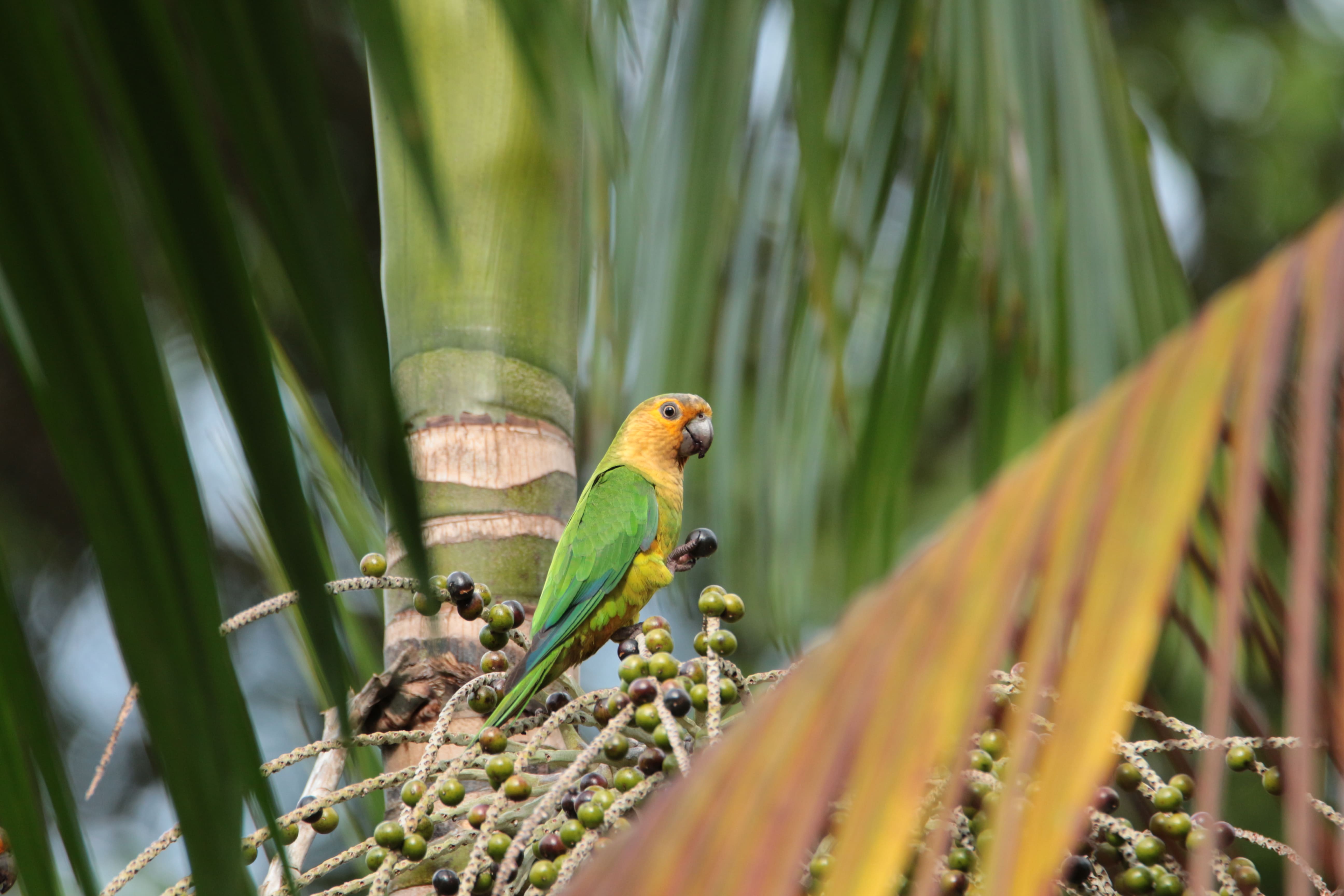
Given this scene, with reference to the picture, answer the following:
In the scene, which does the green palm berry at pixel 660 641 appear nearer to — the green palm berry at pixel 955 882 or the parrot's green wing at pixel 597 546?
the green palm berry at pixel 955 882

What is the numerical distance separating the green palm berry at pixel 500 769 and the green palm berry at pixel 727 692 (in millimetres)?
174

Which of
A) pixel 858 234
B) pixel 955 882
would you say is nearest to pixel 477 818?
pixel 955 882

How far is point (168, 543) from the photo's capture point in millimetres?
406

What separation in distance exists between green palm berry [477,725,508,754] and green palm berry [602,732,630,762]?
11cm

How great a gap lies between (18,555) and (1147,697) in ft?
11.3

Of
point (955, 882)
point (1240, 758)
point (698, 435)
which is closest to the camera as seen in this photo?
point (955, 882)

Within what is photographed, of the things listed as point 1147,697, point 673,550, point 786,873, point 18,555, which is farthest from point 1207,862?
point 18,555

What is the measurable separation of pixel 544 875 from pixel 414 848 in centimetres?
11

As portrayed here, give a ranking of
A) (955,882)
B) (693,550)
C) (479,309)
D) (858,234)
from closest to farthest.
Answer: (955,882)
(479,309)
(858,234)
(693,550)

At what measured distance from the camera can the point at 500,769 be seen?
886mm

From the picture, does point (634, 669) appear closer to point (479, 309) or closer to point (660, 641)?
point (660, 641)

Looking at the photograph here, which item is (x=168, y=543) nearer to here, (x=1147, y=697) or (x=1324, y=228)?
(x=1324, y=228)

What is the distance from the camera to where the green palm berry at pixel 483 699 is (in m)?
1.06

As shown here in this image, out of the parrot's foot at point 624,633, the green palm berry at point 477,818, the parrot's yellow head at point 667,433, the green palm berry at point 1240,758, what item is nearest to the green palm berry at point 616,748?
the green palm berry at point 477,818
